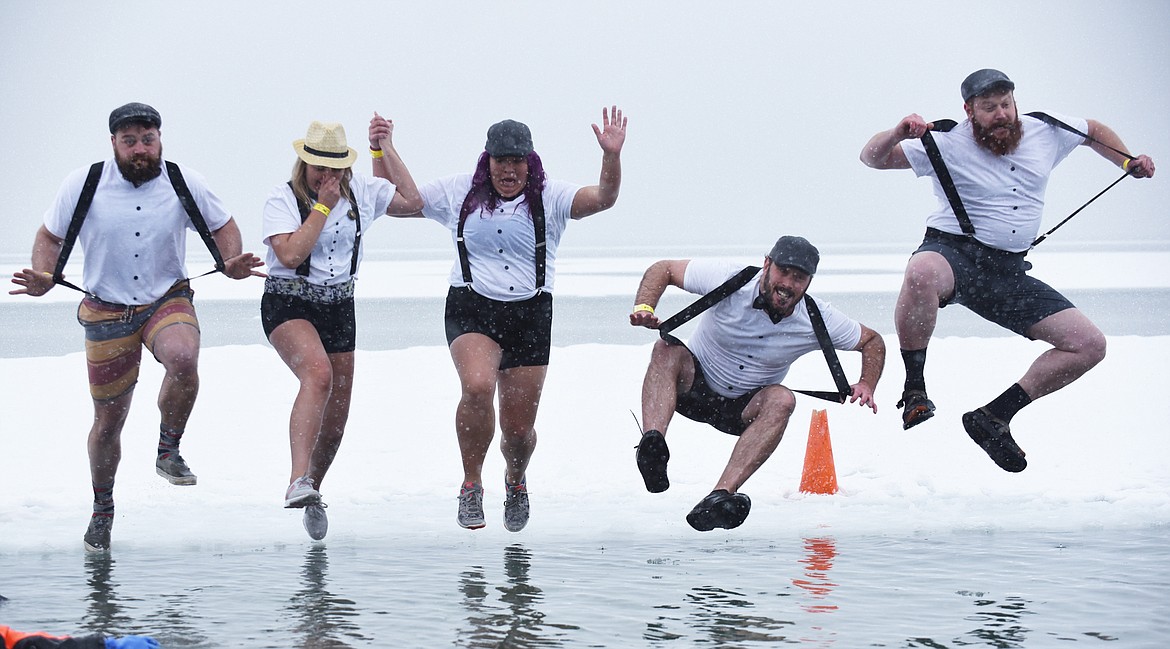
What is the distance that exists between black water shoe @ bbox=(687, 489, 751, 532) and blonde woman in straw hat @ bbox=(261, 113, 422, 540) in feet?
5.99

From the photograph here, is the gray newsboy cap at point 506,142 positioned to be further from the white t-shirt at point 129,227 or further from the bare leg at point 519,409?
the white t-shirt at point 129,227

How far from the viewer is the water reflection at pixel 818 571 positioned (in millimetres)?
6488

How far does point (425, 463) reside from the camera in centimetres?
1027

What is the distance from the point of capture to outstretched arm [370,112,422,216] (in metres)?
7.55

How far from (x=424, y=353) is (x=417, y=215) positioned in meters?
7.37

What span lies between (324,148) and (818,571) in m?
3.18

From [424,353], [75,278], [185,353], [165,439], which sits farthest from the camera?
[75,278]

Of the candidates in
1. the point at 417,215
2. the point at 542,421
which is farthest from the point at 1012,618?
the point at 542,421

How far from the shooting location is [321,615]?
20.8 feet

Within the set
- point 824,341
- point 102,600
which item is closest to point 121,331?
point 102,600

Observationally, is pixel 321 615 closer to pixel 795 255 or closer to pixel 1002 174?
pixel 795 255

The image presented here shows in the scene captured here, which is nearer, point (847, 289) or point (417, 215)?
point (417, 215)

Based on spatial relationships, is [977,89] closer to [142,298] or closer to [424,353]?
[142,298]

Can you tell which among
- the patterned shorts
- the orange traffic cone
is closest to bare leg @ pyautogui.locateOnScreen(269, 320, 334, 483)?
the patterned shorts
